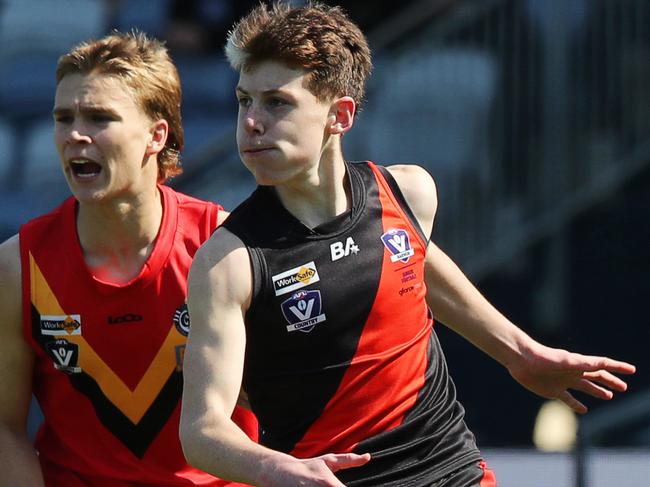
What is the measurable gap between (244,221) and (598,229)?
4999 mm

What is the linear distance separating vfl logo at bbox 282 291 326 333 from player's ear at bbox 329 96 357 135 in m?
0.48

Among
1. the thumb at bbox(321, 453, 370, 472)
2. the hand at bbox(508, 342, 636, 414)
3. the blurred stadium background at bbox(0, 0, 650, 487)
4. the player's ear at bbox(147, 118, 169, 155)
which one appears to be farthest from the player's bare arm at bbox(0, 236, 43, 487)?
the blurred stadium background at bbox(0, 0, 650, 487)

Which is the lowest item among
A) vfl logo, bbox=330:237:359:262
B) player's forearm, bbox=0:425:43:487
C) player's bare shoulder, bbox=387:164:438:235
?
player's forearm, bbox=0:425:43:487

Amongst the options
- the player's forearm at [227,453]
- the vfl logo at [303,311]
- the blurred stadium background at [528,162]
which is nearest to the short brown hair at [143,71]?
the vfl logo at [303,311]

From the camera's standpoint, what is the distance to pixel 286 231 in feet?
12.5

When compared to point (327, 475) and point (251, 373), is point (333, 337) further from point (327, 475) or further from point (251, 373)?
point (327, 475)

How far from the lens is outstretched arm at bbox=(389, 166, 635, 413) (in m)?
4.24

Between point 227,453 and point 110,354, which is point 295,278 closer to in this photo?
point 227,453

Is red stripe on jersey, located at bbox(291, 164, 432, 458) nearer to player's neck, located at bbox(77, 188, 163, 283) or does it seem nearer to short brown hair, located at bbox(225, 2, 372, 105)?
short brown hair, located at bbox(225, 2, 372, 105)

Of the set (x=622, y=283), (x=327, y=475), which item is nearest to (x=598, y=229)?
(x=622, y=283)

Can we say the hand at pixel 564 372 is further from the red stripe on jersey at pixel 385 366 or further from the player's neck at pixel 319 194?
the player's neck at pixel 319 194

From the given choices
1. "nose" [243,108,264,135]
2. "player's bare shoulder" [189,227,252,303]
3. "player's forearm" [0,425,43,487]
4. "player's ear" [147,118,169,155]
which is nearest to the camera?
"player's bare shoulder" [189,227,252,303]

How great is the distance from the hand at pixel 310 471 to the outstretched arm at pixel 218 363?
0.20ft

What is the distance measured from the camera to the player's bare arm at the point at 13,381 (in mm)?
4145
